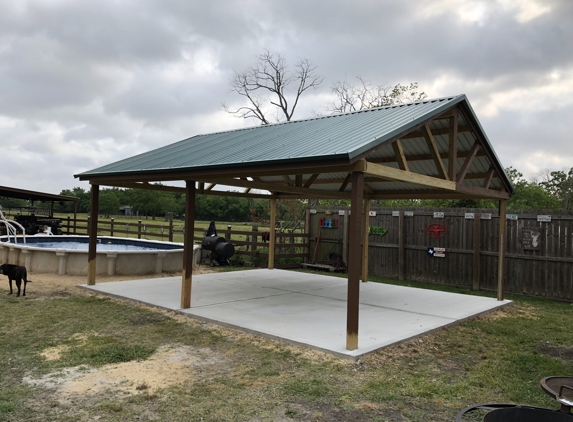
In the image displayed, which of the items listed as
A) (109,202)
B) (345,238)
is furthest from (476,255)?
(109,202)

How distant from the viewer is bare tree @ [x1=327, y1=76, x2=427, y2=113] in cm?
2109

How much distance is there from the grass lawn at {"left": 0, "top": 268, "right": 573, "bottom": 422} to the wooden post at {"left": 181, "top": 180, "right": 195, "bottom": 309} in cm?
41

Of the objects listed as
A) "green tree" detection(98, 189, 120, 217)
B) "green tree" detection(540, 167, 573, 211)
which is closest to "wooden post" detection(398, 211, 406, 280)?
"green tree" detection(540, 167, 573, 211)

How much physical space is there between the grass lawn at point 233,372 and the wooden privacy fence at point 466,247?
304 cm

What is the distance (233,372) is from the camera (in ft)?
14.4

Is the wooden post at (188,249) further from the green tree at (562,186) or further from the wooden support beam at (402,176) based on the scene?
the green tree at (562,186)

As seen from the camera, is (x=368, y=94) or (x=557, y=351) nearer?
(x=557, y=351)

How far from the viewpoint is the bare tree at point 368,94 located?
69.2 feet

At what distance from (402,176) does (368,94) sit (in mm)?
17957

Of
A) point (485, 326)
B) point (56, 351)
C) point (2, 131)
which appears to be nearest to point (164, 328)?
point (56, 351)

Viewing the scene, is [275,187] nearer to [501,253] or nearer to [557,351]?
[501,253]

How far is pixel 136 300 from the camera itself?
25.2 ft

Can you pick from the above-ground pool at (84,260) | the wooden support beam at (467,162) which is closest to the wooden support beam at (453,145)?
the wooden support beam at (467,162)

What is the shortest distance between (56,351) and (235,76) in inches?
832
